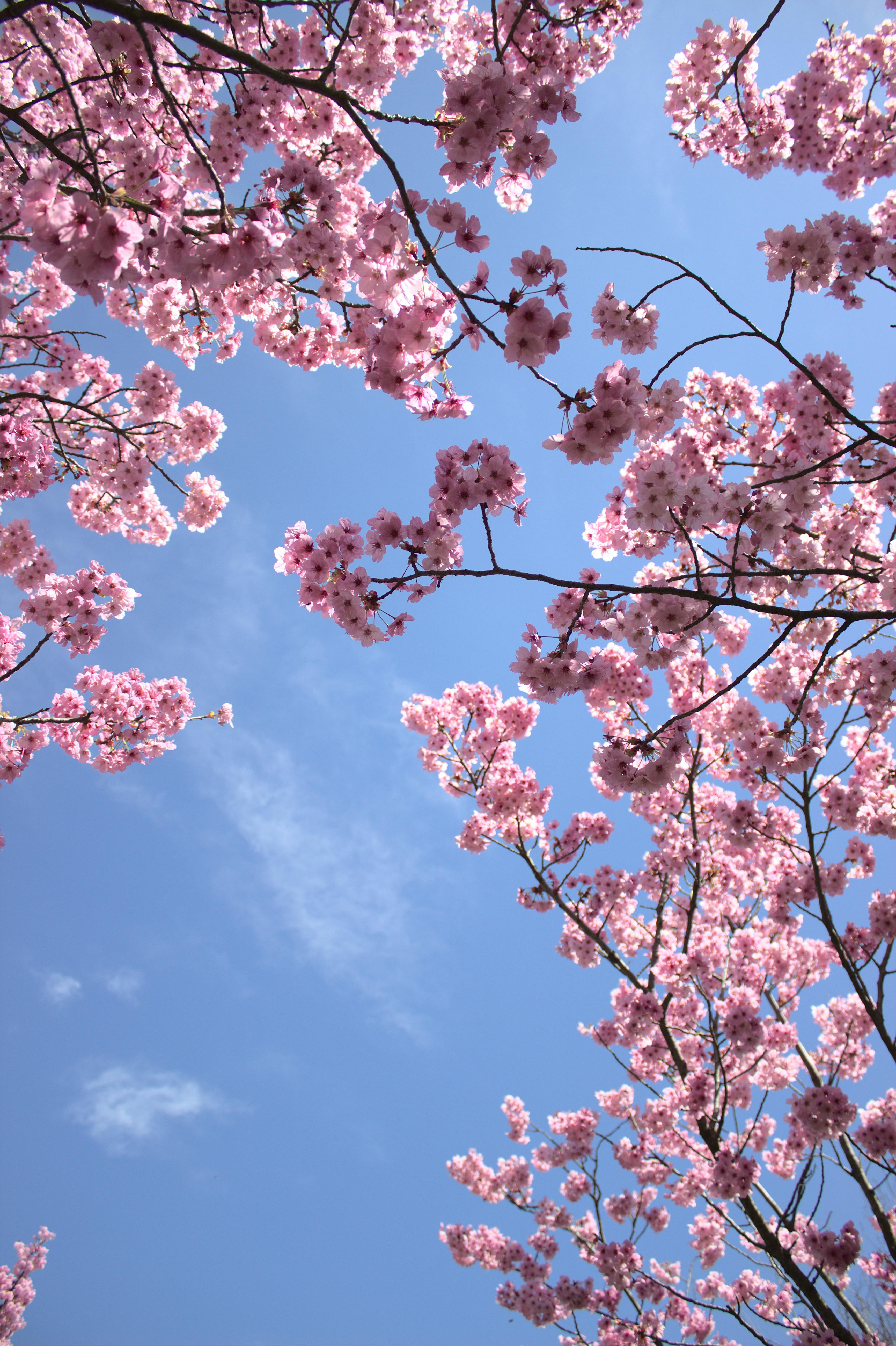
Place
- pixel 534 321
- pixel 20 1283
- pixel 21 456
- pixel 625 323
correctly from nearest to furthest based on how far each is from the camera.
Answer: pixel 534 321 < pixel 625 323 < pixel 21 456 < pixel 20 1283

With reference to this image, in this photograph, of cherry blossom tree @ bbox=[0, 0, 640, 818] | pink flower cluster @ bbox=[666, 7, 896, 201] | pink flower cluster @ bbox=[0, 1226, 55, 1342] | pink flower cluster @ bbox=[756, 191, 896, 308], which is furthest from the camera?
pink flower cluster @ bbox=[0, 1226, 55, 1342]

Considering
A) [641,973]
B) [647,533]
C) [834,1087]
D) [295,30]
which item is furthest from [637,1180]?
[295,30]

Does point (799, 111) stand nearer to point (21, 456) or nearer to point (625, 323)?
point (625, 323)

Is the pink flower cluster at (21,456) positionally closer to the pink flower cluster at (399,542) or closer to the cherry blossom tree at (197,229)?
the cherry blossom tree at (197,229)

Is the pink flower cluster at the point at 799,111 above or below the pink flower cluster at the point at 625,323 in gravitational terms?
above

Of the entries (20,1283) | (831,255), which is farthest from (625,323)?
(20,1283)

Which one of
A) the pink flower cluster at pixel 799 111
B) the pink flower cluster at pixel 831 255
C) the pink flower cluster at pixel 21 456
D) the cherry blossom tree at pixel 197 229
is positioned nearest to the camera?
the cherry blossom tree at pixel 197 229

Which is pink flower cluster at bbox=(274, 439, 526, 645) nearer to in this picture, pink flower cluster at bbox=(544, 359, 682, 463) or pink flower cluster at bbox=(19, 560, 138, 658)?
pink flower cluster at bbox=(544, 359, 682, 463)

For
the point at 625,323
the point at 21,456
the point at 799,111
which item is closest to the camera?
the point at 625,323

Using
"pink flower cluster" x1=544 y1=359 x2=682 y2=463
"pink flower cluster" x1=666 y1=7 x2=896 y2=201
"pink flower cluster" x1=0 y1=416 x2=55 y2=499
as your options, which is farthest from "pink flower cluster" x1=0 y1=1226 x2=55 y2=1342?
"pink flower cluster" x1=666 y1=7 x2=896 y2=201

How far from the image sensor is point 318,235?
4.20 meters

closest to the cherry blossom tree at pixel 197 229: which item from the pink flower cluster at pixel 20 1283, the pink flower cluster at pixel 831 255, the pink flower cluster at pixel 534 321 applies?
the pink flower cluster at pixel 534 321

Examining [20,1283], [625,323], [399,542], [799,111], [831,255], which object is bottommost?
[20,1283]

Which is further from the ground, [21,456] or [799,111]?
[799,111]
